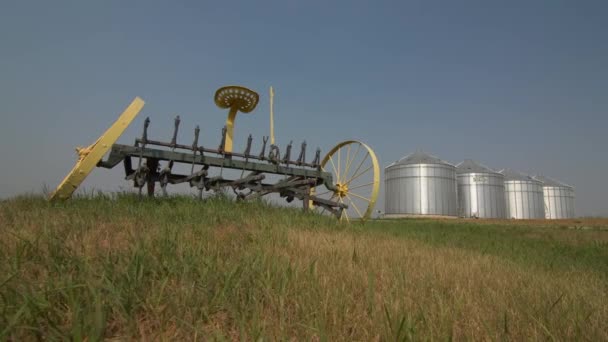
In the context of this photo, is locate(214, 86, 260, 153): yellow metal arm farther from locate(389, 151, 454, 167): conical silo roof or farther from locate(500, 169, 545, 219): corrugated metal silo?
locate(500, 169, 545, 219): corrugated metal silo

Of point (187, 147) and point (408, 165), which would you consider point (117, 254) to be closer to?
point (187, 147)

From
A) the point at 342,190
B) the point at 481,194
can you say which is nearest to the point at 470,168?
the point at 481,194

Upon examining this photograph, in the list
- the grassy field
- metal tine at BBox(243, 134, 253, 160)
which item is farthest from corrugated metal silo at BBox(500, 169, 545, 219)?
the grassy field

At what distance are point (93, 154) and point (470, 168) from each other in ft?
126

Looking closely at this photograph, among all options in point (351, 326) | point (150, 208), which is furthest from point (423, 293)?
point (150, 208)

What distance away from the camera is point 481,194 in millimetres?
34219

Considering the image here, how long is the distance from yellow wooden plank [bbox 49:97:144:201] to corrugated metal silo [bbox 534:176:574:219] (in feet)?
156

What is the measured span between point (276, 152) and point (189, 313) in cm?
611

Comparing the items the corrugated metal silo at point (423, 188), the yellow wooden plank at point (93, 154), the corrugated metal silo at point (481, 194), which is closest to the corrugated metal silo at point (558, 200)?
the corrugated metal silo at point (481, 194)

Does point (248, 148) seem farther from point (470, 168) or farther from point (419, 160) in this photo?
point (470, 168)

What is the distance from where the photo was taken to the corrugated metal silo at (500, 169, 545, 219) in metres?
37.2

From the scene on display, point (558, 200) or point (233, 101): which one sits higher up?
→ point (558, 200)

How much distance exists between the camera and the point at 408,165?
3186cm

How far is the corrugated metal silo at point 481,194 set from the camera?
3400cm
